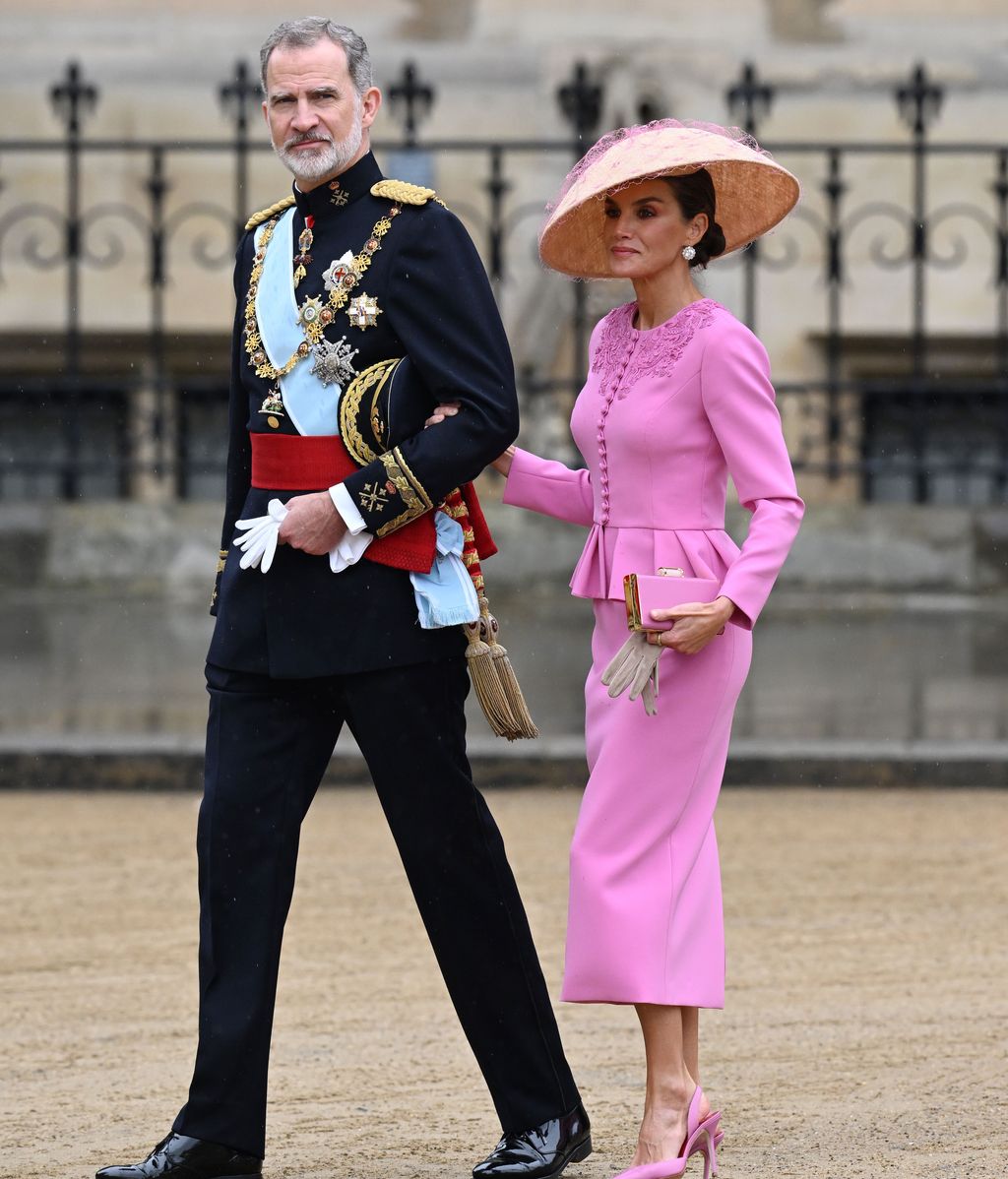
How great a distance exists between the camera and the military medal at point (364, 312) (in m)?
3.98

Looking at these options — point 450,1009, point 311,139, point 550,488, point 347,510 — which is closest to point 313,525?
point 347,510

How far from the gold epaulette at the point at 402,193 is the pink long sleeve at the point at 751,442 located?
52 cm

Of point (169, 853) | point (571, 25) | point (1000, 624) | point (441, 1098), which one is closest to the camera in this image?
point (441, 1098)

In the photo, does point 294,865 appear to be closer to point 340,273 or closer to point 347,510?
point 347,510

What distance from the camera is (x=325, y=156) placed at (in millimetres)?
3986

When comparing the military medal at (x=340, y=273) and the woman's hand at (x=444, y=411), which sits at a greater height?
the military medal at (x=340, y=273)

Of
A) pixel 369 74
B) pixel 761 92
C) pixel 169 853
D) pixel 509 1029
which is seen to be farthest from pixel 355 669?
pixel 761 92

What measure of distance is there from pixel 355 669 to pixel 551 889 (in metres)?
2.60

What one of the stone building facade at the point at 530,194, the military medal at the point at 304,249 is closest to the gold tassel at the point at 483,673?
the military medal at the point at 304,249

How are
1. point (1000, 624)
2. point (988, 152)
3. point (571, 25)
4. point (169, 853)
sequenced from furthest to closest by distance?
point (571, 25)
point (988, 152)
point (1000, 624)
point (169, 853)

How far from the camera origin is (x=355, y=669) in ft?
13.0

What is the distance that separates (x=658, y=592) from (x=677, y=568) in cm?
8

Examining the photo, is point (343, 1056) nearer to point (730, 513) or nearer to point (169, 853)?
point (169, 853)

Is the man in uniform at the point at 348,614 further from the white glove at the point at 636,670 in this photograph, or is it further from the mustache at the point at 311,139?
the white glove at the point at 636,670
